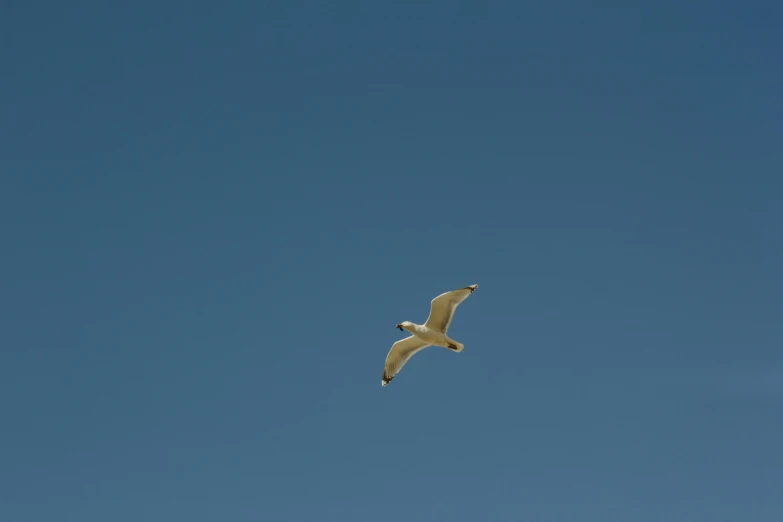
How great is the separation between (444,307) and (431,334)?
1.40m

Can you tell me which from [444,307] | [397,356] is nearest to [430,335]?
[444,307]

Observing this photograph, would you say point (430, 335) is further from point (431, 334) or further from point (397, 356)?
point (397, 356)

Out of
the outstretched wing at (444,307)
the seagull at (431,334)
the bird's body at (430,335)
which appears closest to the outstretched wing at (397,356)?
the seagull at (431,334)

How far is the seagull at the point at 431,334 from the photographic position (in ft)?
131

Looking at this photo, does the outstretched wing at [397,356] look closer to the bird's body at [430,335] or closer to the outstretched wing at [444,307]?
the bird's body at [430,335]

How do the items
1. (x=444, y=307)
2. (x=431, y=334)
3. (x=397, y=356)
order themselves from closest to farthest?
1. (x=444, y=307)
2. (x=431, y=334)
3. (x=397, y=356)

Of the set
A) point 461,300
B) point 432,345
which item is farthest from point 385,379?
point 461,300

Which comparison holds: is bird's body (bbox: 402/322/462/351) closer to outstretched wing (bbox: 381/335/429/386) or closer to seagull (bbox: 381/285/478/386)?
seagull (bbox: 381/285/478/386)

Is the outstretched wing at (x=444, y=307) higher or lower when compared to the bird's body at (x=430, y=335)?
higher

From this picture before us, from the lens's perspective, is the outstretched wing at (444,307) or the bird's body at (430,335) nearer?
the outstretched wing at (444,307)

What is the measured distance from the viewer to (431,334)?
40.8 meters

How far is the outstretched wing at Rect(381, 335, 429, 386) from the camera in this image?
1688 inches

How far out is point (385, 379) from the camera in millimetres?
43344

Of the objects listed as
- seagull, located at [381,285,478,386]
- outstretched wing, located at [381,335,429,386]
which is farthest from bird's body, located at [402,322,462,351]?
outstretched wing, located at [381,335,429,386]
